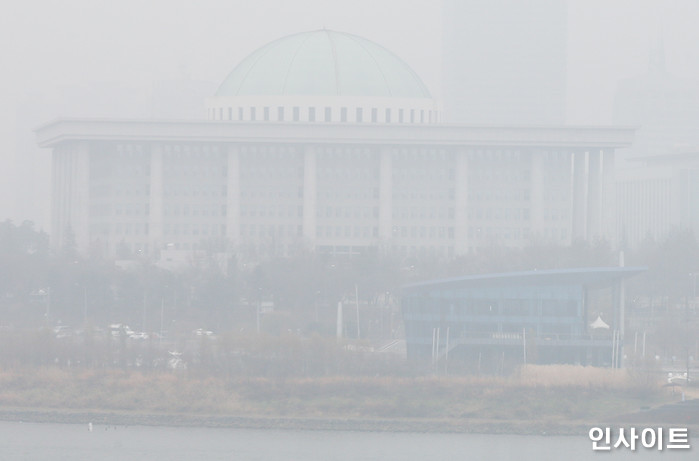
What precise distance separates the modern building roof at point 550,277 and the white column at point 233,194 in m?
46.2

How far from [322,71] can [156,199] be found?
1248 cm

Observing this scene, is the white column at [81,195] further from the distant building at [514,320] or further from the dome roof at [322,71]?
the distant building at [514,320]

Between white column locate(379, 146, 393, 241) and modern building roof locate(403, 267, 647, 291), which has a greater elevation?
white column locate(379, 146, 393, 241)

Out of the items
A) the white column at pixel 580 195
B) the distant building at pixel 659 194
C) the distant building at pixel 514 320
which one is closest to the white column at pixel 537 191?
the white column at pixel 580 195

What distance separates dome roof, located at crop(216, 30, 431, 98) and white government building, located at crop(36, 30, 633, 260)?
0.11 meters

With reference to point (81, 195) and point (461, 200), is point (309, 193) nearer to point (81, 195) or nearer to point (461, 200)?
point (461, 200)

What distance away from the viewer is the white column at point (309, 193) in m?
101

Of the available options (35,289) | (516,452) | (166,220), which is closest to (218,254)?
(166,220)

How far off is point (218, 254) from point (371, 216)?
564 inches

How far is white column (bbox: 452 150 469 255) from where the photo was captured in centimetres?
10206

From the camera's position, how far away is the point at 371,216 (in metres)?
103

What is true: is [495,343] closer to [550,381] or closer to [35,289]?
[550,381]

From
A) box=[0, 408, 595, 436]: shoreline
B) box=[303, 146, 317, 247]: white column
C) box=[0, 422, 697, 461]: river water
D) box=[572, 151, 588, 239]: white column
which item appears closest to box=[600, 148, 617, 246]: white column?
box=[572, 151, 588, 239]: white column

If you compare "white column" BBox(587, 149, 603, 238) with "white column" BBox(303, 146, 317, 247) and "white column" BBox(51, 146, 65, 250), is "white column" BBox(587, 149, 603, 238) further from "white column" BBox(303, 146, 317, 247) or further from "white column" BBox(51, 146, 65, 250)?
"white column" BBox(51, 146, 65, 250)
